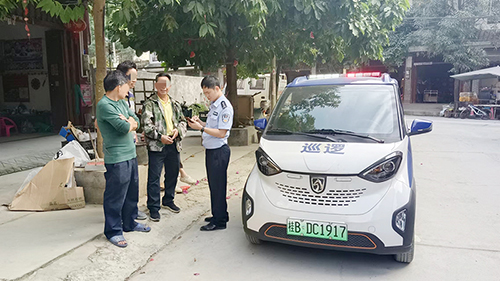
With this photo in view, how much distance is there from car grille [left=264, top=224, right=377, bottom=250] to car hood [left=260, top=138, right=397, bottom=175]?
53 centimetres

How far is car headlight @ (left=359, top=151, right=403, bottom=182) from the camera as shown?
330cm

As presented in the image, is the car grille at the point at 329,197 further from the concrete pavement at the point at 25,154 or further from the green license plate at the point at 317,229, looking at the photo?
the concrete pavement at the point at 25,154

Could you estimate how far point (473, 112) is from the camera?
794 inches

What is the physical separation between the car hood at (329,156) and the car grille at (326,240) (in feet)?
1.74

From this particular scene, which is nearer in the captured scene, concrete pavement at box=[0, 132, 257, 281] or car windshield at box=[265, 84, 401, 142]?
concrete pavement at box=[0, 132, 257, 281]

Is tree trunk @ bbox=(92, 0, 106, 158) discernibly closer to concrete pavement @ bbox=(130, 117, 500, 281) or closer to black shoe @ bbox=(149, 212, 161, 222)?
black shoe @ bbox=(149, 212, 161, 222)

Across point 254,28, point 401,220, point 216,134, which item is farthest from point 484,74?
point 216,134

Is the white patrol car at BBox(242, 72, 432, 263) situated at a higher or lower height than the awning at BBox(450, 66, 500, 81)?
lower

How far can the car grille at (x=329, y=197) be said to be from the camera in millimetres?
3289

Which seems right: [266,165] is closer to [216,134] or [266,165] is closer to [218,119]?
[216,134]

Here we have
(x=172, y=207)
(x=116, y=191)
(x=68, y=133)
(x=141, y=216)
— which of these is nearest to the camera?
(x=116, y=191)

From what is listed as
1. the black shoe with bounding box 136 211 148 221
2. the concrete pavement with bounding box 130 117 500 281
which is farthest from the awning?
the black shoe with bounding box 136 211 148 221

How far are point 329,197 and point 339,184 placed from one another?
142 millimetres

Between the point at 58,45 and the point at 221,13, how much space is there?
20.5 feet
